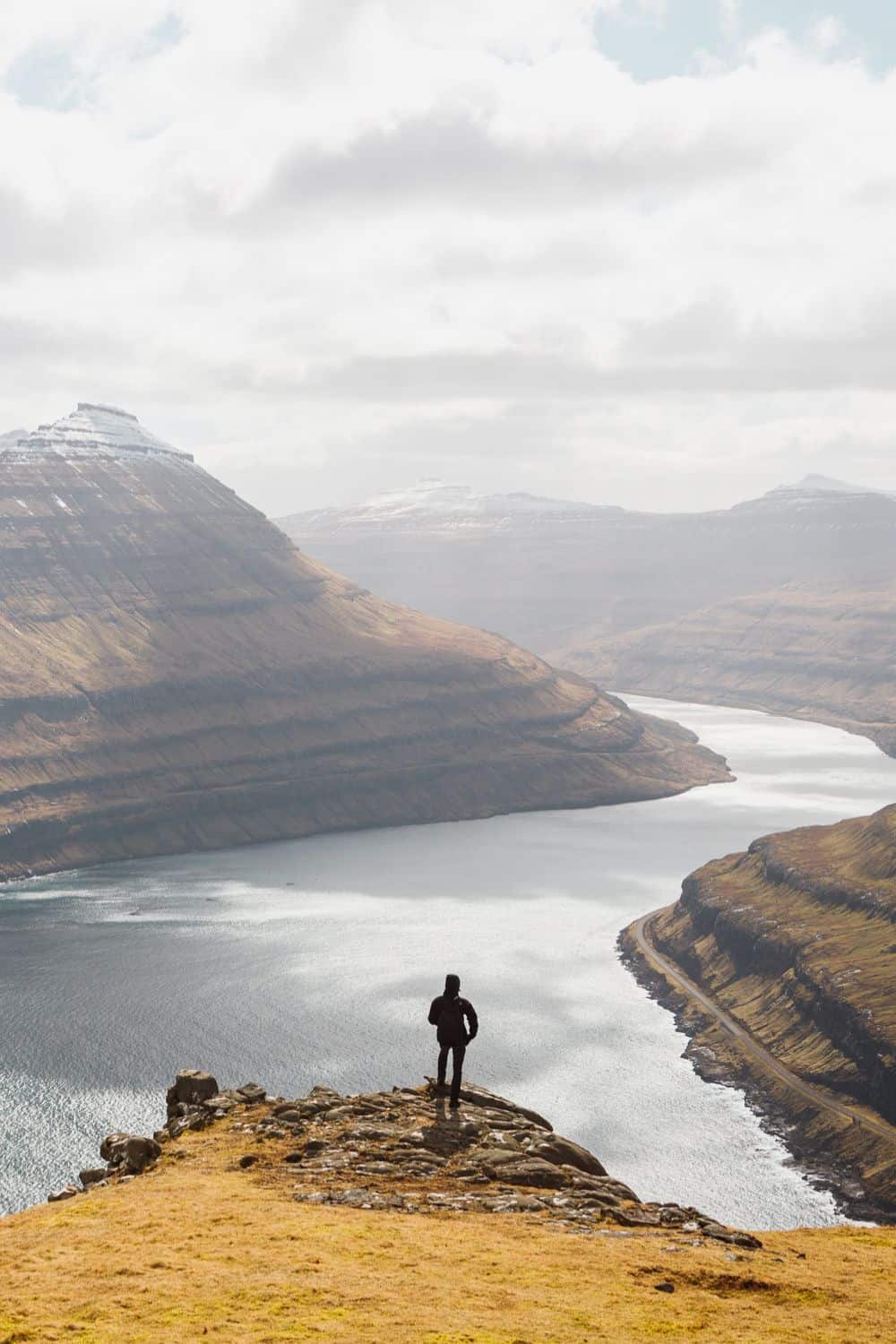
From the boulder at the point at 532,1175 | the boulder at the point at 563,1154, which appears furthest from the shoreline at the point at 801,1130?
the boulder at the point at 532,1175

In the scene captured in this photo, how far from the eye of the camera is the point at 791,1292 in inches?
1667

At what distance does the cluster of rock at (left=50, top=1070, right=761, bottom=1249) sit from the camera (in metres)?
50.5

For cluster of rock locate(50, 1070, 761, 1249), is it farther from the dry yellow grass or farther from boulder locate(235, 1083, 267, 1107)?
the dry yellow grass

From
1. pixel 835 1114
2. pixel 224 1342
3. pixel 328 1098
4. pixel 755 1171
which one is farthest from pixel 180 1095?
pixel 835 1114

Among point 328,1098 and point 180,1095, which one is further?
point 180,1095

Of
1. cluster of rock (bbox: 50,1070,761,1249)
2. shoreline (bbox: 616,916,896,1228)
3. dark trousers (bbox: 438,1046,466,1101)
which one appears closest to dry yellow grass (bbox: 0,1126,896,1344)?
cluster of rock (bbox: 50,1070,761,1249)

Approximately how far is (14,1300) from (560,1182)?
22.7 metres

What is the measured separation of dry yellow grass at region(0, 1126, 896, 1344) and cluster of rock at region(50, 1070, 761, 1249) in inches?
75.9

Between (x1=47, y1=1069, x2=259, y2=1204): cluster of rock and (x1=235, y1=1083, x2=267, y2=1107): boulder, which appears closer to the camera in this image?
(x1=47, y1=1069, x2=259, y2=1204): cluster of rock

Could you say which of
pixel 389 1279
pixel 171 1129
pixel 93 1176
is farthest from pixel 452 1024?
pixel 389 1279

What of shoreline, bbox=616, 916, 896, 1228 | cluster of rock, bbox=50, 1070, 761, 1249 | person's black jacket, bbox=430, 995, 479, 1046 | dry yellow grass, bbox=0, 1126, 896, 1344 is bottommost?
shoreline, bbox=616, 916, 896, 1228

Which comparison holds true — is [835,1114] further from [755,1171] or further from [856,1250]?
[856,1250]

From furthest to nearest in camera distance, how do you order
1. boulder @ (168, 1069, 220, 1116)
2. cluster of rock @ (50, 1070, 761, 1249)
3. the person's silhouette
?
boulder @ (168, 1069, 220, 1116), the person's silhouette, cluster of rock @ (50, 1070, 761, 1249)

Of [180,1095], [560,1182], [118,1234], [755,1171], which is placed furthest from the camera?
[755,1171]
